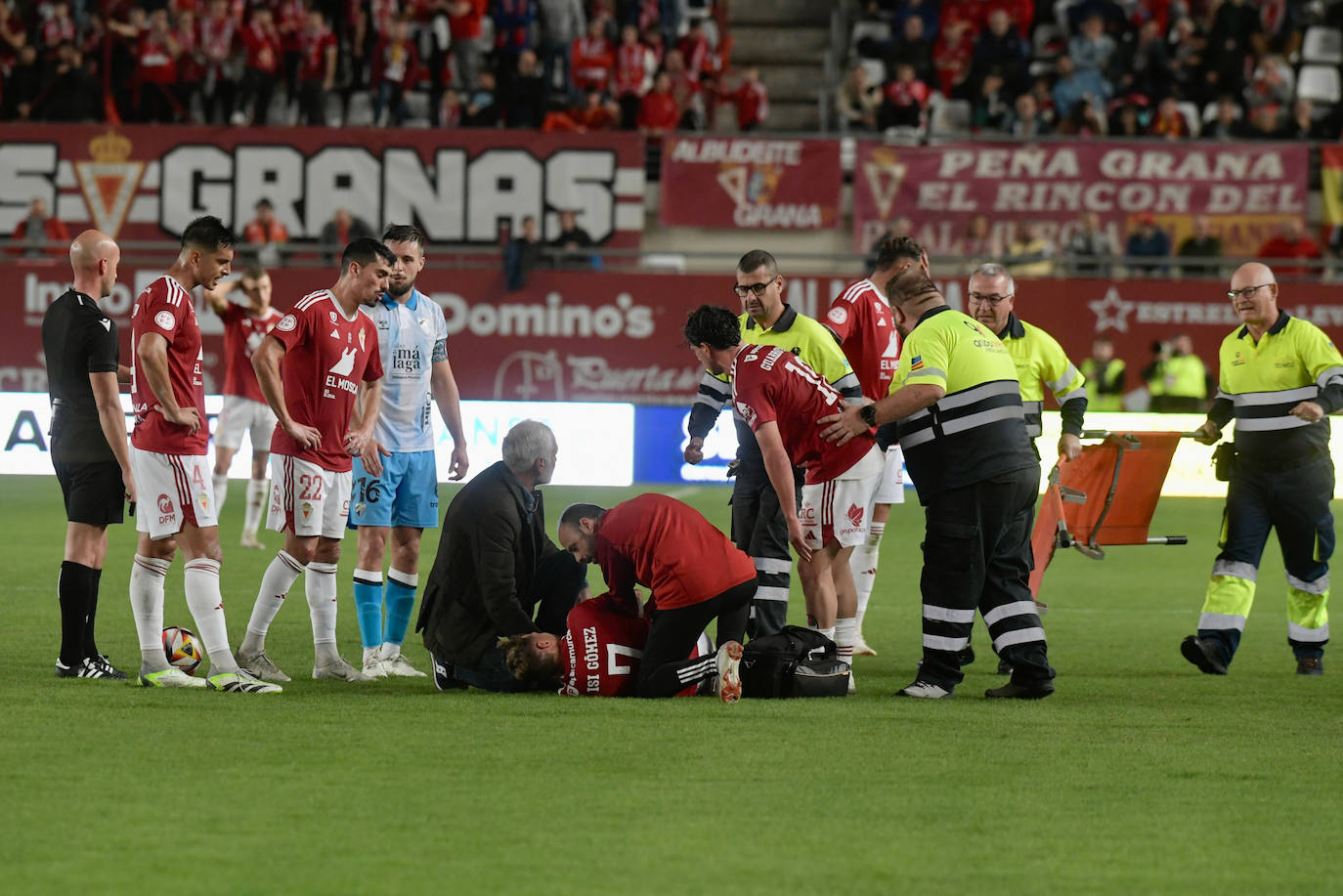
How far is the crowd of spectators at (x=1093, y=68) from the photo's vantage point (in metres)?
23.3

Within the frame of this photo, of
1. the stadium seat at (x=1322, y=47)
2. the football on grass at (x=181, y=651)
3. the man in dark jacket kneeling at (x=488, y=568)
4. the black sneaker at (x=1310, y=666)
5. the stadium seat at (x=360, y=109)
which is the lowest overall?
the black sneaker at (x=1310, y=666)

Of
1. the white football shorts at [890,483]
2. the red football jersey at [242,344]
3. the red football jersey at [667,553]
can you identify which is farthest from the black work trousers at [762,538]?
the red football jersey at [242,344]

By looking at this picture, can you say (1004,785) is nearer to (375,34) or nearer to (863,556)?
(863,556)

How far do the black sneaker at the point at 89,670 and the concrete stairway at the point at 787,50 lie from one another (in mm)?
19382

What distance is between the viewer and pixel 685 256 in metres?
22.2

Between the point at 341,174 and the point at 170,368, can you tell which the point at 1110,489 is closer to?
the point at 170,368

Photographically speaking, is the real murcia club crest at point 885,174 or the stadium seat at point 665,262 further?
the real murcia club crest at point 885,174

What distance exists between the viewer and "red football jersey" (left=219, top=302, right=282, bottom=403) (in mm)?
13477

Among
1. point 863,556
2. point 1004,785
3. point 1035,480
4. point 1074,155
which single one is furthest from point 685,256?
point 1004,785

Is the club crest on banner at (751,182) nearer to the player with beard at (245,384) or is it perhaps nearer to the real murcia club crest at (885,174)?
the real murcia club crest at (885,174)

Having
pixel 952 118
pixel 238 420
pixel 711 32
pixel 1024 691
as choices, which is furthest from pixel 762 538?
pixel 711 32

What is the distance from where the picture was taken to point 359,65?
2461 centimetres

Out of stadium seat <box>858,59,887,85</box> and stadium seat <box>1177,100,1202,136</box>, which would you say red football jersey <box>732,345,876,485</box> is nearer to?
stadium seat <box>1177,100,1202,136</box>

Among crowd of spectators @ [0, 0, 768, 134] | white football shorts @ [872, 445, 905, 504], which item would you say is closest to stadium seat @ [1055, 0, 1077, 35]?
crowd of spectators @ [0, 0, 768, 134]
